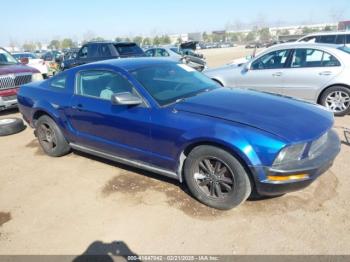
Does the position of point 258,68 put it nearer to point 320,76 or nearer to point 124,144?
point 320,76

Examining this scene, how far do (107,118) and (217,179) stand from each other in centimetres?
163

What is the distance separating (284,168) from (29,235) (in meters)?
2.64

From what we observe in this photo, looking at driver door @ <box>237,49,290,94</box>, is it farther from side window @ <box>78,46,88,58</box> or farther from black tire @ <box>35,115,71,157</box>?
side window @ <box>78,46,88,58</box>

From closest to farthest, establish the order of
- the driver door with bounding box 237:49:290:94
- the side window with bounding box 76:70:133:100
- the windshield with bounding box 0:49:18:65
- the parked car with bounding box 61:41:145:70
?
the side window with bounding box 76:70:133:100 < the driver door with bounding box 237:49:290:94 < the windshield with bounding box 0:49:18:65 < the parked car with bounding box 61:41:145:70

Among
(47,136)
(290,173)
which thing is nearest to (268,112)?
(290,173)

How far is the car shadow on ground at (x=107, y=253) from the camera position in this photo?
2.72m

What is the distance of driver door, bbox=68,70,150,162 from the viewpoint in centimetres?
360

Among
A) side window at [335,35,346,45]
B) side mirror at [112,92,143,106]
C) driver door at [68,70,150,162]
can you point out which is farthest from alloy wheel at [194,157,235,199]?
side window at [335,35,346,45]

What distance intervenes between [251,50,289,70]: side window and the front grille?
5.94 metres

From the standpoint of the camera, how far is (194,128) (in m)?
3.14

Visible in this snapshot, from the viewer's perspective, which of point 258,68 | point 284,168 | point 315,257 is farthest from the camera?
point 258,68

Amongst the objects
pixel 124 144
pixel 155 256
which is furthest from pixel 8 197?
pixel 155 256

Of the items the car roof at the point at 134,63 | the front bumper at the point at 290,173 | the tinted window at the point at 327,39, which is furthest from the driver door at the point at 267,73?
the tinted window at the point at 327,39

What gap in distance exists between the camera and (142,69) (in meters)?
3.95
